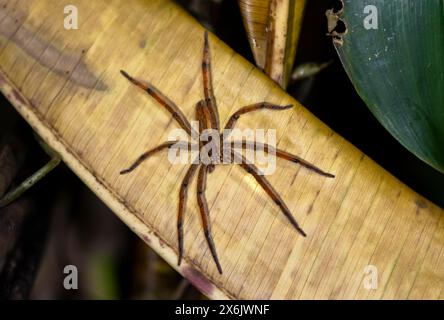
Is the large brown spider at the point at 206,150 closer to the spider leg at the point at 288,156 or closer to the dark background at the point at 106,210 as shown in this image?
the spider leg at the point at 288,156

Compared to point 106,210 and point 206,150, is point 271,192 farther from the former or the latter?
point 106,210

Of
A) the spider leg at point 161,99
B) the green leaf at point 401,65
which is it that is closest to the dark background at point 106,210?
the green leaf at point 401,65

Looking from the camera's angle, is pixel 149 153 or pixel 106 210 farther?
pixel 106 210

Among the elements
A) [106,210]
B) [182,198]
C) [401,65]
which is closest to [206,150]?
[182,198]

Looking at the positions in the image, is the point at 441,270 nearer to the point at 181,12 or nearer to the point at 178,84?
the point at 178,84

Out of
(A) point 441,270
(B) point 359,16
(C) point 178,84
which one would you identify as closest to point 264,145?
(C) point 178,84
